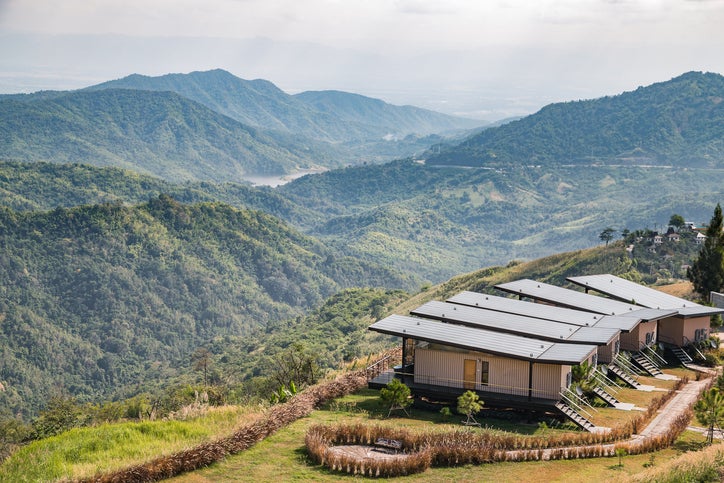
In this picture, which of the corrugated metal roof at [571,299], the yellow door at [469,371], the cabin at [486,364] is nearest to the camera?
the cabin at [486,364]

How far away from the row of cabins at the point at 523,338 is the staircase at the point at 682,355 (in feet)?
1.49

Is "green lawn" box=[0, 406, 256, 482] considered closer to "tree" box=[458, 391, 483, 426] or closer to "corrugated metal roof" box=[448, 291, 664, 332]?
"tree" box=[458, 391, 483, 426]

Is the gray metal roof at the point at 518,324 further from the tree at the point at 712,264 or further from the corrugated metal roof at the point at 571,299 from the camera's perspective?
the tree at the point at 712,264

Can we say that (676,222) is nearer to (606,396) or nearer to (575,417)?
(606,396)

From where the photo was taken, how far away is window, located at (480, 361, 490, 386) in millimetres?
29281

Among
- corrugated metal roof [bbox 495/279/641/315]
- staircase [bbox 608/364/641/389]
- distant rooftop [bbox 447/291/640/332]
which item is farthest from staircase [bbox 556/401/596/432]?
corrugated metal roof [bbox 495/279/641/315]

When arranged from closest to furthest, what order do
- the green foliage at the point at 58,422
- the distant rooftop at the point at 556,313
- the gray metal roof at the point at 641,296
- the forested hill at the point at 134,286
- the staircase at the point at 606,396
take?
the staircase at the point at 606,396 → the green foliage at the point at 58,422 → the distant rooftop at the point at 556,313 → the gray metal roof at the point at 641,296 → the forested hill at the point at 134,286

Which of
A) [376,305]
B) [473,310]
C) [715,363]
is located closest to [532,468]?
[473,310]

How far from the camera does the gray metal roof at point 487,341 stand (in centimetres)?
2848

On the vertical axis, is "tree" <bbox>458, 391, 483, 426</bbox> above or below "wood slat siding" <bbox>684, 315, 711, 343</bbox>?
below

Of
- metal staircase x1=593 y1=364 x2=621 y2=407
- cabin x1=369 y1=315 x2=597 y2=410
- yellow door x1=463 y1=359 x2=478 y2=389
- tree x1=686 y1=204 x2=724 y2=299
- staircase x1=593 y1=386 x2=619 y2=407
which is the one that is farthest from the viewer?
tree x1=686 y1=204 x2=724 y2=299

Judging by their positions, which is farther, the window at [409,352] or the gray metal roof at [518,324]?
the gray metal roof at [518,324]

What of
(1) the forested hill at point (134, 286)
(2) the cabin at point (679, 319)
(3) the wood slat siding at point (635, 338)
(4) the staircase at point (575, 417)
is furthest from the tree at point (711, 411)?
(1) the forested hill at point (134, 286)

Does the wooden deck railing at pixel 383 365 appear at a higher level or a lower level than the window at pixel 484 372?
lower
